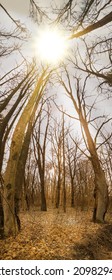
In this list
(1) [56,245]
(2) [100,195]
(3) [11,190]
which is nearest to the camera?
(1) [56,245]

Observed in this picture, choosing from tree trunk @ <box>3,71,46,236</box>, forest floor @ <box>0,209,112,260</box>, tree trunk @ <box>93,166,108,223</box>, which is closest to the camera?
forest floor @ <box>0,209,112,260</box>

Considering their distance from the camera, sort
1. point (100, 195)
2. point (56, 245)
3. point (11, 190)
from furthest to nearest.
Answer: point (100, 195) → point (11, 190) → point (56, 245)

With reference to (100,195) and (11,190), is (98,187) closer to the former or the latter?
(100,195)

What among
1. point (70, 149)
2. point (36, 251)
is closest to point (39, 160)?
point (70, 149)

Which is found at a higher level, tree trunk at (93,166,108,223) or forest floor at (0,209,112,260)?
tree trunk at (93,166,108,223)

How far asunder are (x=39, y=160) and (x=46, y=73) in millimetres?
10619

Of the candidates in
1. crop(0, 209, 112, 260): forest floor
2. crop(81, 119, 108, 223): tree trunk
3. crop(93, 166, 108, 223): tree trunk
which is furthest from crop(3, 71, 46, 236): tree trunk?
crop(93, 166, 108, 223): tree trunk

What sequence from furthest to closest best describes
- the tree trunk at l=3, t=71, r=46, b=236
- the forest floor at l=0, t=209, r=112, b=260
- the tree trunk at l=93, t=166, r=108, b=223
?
1. the tree trunk at l=93, t=166, r=108, b=223
2. the tree trunk at l=3, t=71, r=46, b=236
3. the forest floor at l=0, t=209, r=112, b=260

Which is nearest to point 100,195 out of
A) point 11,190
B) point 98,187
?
point 98,187

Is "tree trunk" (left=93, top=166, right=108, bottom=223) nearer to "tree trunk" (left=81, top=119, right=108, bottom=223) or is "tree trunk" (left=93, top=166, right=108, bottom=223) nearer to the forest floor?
"tree trunk" (left=81, top=119, right=108, bottom=223)

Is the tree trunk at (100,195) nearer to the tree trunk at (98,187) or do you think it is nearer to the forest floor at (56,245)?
the tree trunk at (98,187)

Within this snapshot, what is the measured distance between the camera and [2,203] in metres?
8.84

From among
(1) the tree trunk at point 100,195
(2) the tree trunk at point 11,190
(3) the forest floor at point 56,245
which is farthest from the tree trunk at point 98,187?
(2) the tree trunk at point 11,190
